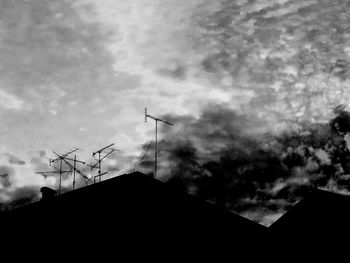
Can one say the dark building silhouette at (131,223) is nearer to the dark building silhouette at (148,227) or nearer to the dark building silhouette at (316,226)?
the dark building silhouette at (148,227)

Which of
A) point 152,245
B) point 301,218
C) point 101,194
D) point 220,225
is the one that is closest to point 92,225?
point 101,194

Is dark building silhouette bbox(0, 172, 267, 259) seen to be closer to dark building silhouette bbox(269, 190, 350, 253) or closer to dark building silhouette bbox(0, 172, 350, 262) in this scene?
dark building silhouette bbox(0, 172, 350, 262)

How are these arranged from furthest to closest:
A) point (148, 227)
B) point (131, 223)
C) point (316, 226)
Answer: point (316, 226) → point (148, 227) → point (131, 223)

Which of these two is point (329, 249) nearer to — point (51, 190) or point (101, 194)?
point (101, 194)

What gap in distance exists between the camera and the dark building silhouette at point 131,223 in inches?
420

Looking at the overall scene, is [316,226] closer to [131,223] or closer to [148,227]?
[148,227]

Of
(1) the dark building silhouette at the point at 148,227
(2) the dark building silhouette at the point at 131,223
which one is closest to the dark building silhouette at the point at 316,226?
(1) the dark building silhouette at the point at 148,227

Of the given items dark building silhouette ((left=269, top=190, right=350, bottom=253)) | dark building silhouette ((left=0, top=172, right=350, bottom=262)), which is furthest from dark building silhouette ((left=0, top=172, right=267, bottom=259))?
dark building silhouette ((left=269, top=190, right=350, bottom=253))

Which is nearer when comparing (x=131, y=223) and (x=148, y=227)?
(x=131, y=223)

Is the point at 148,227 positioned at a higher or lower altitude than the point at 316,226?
higher

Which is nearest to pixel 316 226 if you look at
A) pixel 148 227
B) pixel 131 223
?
pixel 148 227

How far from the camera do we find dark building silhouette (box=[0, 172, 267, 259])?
35.0 feet

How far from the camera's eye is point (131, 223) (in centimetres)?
1151

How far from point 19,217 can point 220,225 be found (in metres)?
6.91
